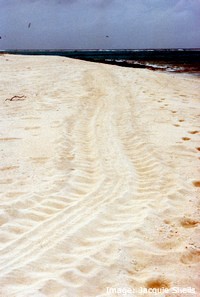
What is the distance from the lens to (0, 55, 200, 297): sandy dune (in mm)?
2367

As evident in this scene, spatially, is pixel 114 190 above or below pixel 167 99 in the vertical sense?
below

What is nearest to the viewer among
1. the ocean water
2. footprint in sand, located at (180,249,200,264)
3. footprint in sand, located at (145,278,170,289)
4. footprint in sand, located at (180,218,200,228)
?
footprint in sand, located at (145,278,170,289)

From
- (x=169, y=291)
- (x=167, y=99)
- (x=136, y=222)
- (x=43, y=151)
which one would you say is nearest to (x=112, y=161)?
→ (x=43, y=151)

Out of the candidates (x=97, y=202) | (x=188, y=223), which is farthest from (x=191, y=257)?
(x=97, y=202)

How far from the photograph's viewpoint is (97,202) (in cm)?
345

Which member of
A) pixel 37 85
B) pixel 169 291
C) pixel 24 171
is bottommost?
pixel 169 291

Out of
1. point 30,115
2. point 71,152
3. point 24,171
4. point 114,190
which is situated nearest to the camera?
point 114,190

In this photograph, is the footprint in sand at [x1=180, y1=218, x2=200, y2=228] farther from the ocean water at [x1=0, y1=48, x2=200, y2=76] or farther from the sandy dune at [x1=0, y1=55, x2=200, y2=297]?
the ocean water at [x1=0, y1=48, x2=200, y2=76]

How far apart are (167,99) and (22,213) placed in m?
6.93

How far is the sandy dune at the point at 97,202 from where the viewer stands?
7.77ft

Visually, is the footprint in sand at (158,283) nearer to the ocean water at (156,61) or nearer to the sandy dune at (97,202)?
the sandy dune at (97,202)

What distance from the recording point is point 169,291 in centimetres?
223

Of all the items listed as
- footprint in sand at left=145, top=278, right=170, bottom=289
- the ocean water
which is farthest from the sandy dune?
the ocean water

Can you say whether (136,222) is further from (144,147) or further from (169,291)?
(144,147)
